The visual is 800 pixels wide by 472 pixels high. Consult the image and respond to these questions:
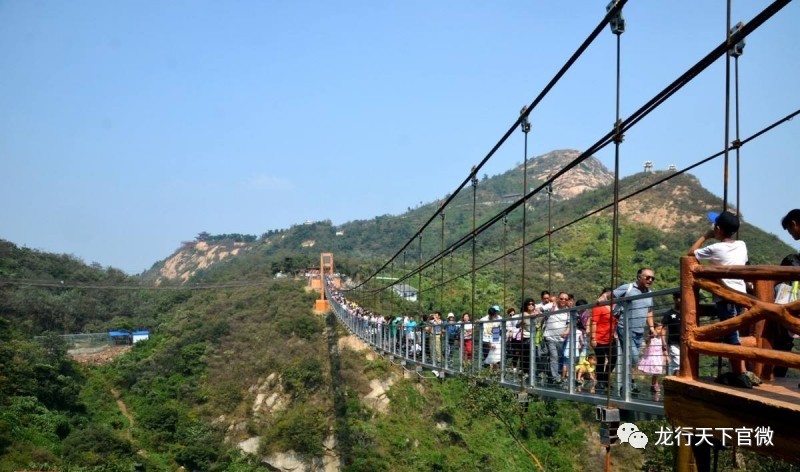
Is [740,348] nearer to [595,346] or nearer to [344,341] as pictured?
[595,346]

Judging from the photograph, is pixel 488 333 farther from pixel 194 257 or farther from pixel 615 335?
pixel 194 257

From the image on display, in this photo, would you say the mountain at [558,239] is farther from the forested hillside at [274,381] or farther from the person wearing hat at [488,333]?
the person wearing hat at [488,333]

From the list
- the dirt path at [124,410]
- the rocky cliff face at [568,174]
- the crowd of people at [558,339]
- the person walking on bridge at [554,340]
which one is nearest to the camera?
the crowd of people at [558,339]

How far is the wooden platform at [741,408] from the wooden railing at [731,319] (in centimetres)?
9

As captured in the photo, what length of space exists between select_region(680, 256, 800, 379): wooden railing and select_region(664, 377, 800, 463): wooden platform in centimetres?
9

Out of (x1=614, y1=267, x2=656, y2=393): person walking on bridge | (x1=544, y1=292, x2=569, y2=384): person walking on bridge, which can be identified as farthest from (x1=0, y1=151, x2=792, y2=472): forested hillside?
(x1=614, y1=267, x2=656, y2=393): person walking on bridge

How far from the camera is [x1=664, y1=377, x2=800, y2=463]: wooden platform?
6.42ft

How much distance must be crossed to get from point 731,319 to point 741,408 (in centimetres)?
27

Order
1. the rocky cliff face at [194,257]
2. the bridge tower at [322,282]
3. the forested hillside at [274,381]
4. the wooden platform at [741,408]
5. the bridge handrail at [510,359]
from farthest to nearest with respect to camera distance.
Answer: the rocky cliff face at [194,257] → the bridge tower at [322,282] → the forested hillside at [274,381] → the bridge handrail at [510,359] → the wooden platform at [741,408]

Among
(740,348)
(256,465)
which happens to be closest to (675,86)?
(740,348)

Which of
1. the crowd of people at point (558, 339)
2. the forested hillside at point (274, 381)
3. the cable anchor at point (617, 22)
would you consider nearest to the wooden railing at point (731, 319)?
the crowd of people at point (558, 339)

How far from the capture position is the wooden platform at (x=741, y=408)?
1958mm

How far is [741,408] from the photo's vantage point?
214 cm

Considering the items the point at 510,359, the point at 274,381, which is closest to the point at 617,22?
the point at 510,359
